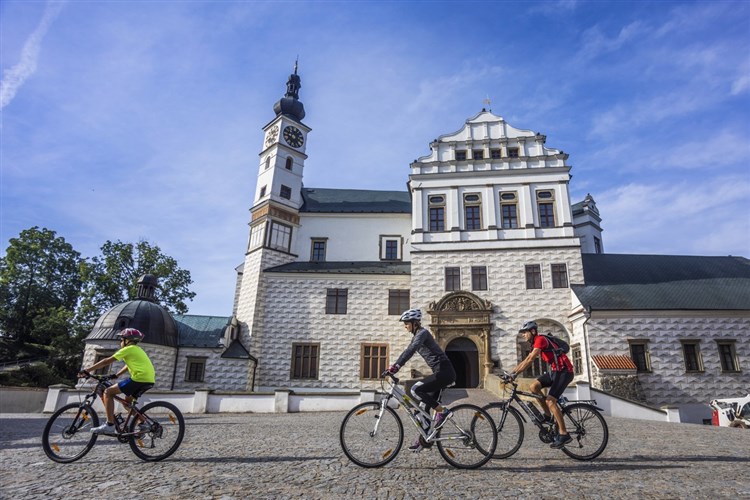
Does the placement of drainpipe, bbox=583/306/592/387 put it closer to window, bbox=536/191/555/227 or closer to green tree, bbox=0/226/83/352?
window, bbox=536/191/555/227

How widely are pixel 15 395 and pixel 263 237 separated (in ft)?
46.1

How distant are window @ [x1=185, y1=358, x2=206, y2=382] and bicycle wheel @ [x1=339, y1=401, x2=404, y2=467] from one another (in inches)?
851

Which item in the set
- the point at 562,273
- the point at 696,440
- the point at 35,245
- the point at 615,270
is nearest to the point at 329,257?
the point at 562,273

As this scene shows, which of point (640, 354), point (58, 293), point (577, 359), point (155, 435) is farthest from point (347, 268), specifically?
point (58, 293)

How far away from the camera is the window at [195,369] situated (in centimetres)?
2460

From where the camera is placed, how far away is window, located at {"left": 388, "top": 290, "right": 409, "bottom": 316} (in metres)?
25.6

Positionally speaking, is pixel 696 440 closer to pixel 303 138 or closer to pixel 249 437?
pixel 249 437

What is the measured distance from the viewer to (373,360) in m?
24.9

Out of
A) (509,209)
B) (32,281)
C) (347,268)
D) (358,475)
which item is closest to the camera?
(358,475)

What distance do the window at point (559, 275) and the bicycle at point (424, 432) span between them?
1969 centimetres

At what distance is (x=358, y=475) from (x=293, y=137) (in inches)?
1119

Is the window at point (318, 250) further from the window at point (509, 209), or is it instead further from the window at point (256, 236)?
the window at point (509, 209)

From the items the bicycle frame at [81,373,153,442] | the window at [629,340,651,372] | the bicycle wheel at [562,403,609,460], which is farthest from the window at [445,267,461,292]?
the bicycle frame at [81,373,153,442]

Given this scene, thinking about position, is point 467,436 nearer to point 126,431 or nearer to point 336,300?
point 126,431
